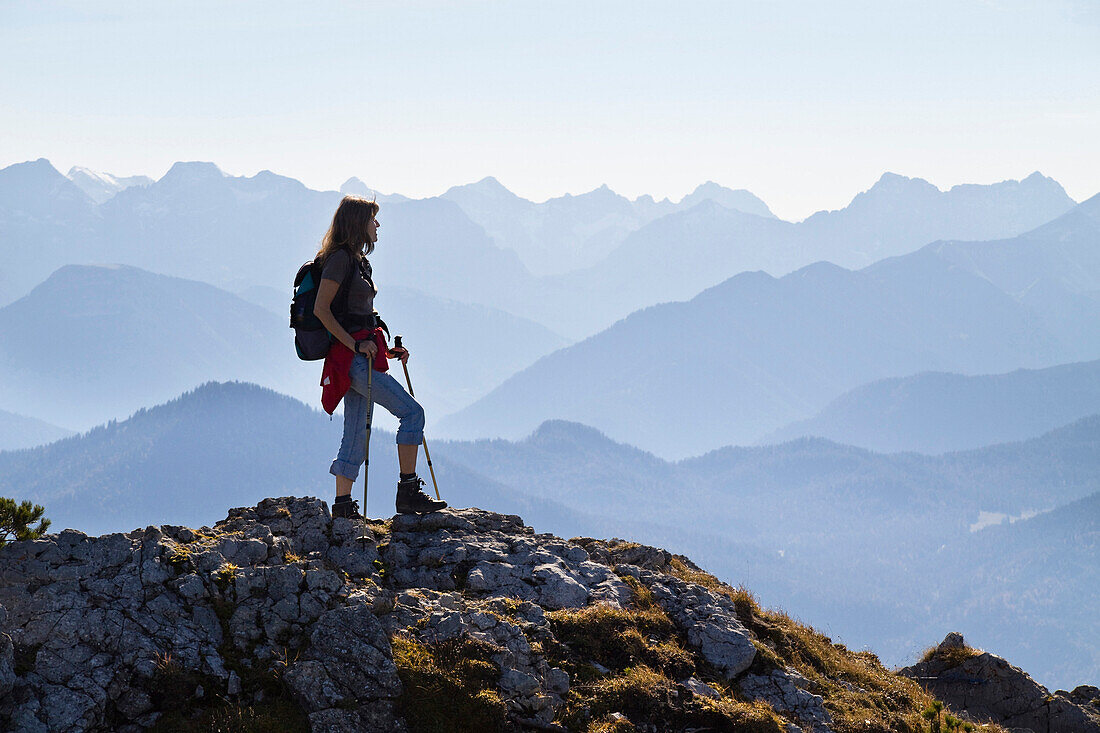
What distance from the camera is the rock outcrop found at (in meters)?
13.0

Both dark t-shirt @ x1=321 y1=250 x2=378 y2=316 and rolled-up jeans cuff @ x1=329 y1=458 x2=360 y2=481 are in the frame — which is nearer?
dark t-shirt @ x1=321 y1=250 x2=378 y2=316

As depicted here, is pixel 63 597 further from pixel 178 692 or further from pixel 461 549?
pixel 461 549

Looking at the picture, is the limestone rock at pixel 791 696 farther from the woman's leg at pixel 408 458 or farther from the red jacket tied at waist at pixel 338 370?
the red jacket tied at waist at pixel 338 370

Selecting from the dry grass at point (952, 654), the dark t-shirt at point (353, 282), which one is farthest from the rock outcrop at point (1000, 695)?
the dark t-shirt at point (353, 282)

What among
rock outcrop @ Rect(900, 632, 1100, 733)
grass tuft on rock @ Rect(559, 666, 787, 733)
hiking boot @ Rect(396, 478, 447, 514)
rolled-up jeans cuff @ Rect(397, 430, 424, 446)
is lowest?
grass tuft on rock @ Rect(559, 666, 787, 733)

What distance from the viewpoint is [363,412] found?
1210cm

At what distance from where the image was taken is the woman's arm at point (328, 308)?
11.3 m

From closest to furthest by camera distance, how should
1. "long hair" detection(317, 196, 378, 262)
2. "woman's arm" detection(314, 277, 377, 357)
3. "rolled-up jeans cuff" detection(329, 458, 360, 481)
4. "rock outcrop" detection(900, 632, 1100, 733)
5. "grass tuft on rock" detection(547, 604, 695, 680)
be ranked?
"grass tuft on rock" detection(547, 604, 695, 680) → "woman's arm" detection(314, 277, 377, 357) → "long hair" detection(317, 196, 378, 262) → "rolled-up jeans cuff" detection(329, 458, 360, 481) → "rock outcrop" detection(900, 632, 1100, 733)

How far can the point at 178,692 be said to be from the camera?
344 inches

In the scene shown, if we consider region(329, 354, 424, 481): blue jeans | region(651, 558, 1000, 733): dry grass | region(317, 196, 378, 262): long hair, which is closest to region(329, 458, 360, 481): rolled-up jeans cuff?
region(329, 354, 424, 481): blue jeans

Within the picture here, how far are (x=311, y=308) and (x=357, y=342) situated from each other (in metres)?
0.74

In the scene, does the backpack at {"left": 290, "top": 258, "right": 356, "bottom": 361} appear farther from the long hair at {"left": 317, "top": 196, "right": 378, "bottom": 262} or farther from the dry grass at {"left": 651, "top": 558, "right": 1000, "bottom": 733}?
the dry grass at {"left": 651, "top": 558, "right": 1000, "bottom": 733}

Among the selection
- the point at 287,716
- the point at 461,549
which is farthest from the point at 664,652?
the point at 287,716

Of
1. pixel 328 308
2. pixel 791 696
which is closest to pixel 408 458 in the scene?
pixel 328 308
